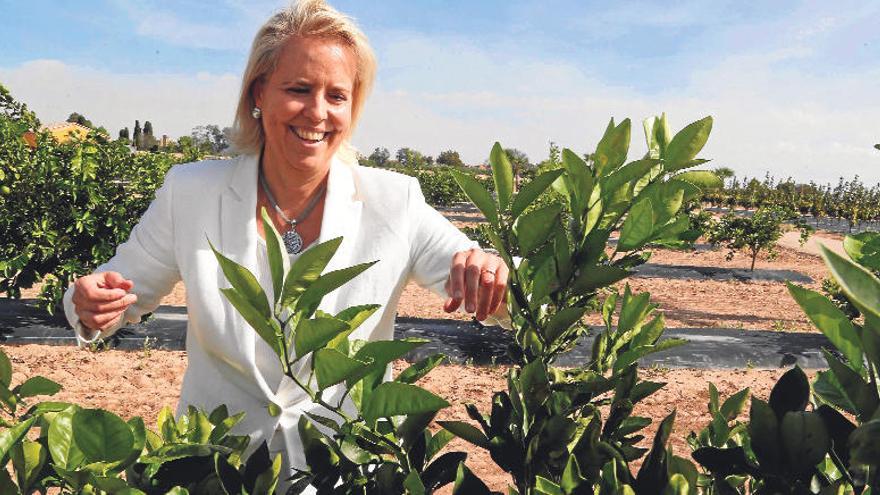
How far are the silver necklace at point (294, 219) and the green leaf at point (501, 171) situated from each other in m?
0.95

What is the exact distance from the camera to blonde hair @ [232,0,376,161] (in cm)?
150

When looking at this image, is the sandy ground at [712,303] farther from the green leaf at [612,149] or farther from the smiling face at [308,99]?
the green leaf at [612,149]

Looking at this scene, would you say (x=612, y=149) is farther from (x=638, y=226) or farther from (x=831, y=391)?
(x=831, y=391)

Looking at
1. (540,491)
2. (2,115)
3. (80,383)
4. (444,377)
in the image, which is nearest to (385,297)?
(540,491)

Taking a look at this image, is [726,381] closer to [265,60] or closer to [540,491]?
[265,60]

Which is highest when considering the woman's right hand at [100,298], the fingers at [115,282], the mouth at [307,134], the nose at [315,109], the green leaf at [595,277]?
the nose at [315,109]

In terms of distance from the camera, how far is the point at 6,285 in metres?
5.70

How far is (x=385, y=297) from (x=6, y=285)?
545 centimetres

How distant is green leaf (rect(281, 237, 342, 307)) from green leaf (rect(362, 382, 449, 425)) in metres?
0.12

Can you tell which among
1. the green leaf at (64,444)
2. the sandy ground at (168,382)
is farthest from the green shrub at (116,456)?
the sandy ground at (168,382)

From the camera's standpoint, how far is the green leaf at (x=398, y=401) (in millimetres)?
615

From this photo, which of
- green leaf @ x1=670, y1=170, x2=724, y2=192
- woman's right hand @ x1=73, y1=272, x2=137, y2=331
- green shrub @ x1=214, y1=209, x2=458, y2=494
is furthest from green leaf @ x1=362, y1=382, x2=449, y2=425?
woman's right hand @ x1=73, y1=272, x2=137, y2=331

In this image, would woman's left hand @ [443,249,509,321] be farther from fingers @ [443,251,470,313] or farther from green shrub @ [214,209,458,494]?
green shrub @ [214,209,458,494]

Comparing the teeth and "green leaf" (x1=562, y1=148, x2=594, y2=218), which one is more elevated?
the teeth
